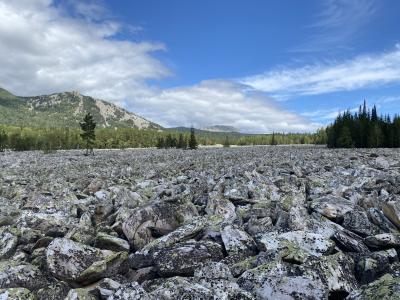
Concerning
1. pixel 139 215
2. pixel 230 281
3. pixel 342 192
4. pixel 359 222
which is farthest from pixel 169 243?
pixel 342 192

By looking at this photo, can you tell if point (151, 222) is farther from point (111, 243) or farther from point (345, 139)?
point (345, 139)

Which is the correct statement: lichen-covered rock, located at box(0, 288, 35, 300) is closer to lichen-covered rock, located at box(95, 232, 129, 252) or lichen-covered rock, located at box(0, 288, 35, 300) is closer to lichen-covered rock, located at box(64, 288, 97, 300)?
lichen-covered rock, located at box(64, 288, 97, 300)

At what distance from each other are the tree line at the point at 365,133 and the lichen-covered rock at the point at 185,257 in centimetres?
13420

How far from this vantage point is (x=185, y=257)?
30.9 ft

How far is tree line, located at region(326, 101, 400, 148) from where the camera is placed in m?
132

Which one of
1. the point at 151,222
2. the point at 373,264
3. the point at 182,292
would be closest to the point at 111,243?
the point at 151,222

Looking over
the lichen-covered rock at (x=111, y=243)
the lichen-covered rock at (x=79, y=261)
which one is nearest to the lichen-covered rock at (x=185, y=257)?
the lichen-covered rock at (x=79, y=261)

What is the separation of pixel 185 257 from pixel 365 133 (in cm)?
14185

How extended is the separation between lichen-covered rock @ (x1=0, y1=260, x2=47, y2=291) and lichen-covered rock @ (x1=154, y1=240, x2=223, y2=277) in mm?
2792

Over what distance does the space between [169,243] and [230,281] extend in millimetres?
3056

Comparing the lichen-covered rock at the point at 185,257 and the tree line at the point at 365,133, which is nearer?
the lichen-covered rock at the point at 185,257

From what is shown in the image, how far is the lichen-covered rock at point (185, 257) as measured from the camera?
920 centimetres

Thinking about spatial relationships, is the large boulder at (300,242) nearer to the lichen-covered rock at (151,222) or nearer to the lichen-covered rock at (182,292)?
the lichen-covered rock at (182,292)

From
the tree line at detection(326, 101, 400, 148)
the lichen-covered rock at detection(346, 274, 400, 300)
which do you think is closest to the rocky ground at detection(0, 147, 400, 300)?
the lichen-covered rock at detection(346, 274, 400, 300)
